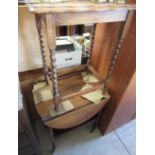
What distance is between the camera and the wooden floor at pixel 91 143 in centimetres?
145

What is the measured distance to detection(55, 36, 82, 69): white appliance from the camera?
3.68 feet

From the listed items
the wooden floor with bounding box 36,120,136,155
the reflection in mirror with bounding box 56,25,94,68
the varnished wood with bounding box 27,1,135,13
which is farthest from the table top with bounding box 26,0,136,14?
the wooden floor with bounding box 36,120,136,155

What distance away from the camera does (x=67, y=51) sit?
1130 mm

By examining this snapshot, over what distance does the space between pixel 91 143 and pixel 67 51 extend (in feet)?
3.26

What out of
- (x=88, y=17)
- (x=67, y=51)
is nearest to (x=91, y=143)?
(x=67, y=51)

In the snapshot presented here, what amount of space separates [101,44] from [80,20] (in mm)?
561

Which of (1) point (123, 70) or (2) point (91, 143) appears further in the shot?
(2) point (91, 143)

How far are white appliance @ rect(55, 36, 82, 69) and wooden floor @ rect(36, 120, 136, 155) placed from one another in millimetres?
800

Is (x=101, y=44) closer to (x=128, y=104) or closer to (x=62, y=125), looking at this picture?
(x=128, y=104)

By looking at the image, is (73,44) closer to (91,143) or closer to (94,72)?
(94,72)

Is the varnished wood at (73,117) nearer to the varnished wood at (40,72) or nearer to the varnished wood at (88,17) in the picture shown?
the varnished wood at (40,72)

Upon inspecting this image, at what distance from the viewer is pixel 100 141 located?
1.54m

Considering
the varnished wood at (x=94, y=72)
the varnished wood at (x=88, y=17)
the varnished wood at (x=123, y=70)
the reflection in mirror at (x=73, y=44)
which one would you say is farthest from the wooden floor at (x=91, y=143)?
the varnished wood at (x=88, y=17)

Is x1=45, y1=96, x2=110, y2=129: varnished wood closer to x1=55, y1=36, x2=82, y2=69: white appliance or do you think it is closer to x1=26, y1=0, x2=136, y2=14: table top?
x1=55, y1=36, x2=82, y2=69: white appliance
